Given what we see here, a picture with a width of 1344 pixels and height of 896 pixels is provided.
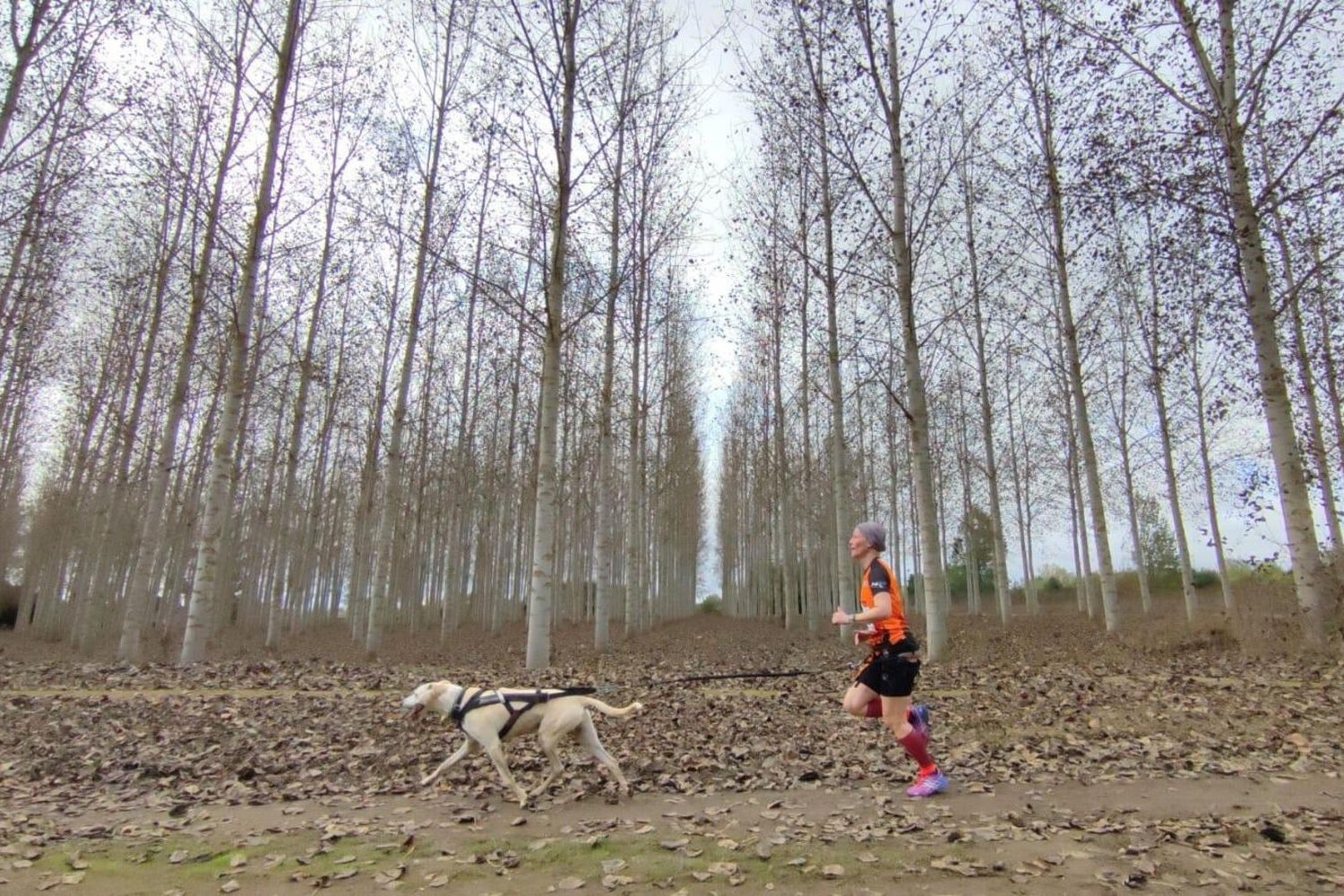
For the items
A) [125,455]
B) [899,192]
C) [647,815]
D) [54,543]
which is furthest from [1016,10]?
[54,543]

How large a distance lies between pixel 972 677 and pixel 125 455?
1998 centimetres

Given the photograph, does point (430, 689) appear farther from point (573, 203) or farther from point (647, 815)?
point (573, 203)

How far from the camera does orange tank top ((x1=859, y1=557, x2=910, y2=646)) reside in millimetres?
4992

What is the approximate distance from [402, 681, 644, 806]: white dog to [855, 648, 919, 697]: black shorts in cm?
175

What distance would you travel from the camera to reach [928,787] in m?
5.23

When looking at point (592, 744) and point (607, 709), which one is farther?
point (607, 709)

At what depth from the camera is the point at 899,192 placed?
13.0 m

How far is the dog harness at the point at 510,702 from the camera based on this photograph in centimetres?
541

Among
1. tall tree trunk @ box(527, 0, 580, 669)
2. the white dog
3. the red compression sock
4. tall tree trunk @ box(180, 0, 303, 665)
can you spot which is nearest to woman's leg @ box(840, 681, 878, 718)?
the red compression sock

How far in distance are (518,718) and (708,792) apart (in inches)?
63.7

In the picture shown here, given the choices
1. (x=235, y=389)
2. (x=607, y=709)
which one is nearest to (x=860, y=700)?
(x=607, y=709)

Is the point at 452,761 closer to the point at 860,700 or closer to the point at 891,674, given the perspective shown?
the point at 860,700

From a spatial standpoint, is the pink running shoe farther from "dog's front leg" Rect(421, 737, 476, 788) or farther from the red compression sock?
"dog's front leg" Rect(421, 737, 476, 788)

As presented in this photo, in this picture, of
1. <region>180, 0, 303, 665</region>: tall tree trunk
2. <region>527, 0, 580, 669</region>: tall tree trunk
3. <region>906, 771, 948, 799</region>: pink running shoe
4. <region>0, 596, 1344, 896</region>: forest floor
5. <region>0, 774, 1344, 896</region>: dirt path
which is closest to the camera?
<region>0, 774, 1344, 896</region>: dirt path
